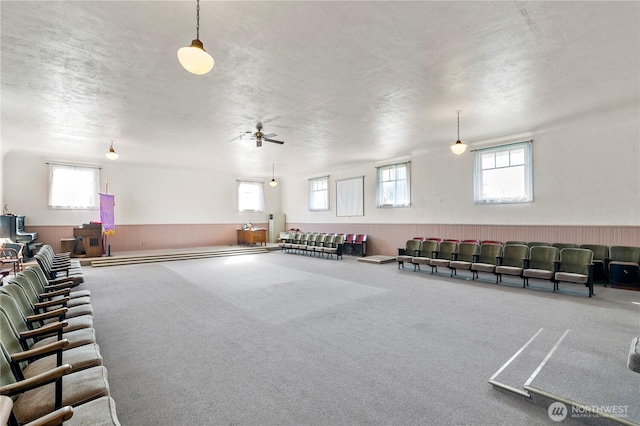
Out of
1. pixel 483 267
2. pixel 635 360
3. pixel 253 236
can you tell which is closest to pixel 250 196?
pixel 253 236

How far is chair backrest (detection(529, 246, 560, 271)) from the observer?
5.87 metres

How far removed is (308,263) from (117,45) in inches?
283

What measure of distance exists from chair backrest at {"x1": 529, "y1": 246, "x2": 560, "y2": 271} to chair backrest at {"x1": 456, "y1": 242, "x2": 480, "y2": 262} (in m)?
1.06

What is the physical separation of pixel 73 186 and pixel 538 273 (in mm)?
13606

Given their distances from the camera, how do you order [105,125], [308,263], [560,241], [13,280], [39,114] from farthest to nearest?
[308,263] → [560,241] → [105,125] → [39,114] → [13,280]

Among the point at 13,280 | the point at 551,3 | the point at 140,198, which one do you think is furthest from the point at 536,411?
the point at 140,198

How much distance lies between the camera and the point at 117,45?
352 centimetres

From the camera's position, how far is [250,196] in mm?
14664

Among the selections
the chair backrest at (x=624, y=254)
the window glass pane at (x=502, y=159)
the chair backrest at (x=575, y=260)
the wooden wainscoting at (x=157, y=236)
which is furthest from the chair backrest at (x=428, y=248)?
the wooden wainscoting at (x=157, y=236)

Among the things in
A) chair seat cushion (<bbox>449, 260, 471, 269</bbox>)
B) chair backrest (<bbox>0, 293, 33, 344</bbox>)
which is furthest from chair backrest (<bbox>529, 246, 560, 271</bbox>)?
chair backrest (<bbox>0, 293, 33, 344</bbox>)

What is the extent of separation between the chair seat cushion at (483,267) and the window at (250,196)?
34.7 feet

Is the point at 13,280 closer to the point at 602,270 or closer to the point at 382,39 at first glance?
the point at 382,39

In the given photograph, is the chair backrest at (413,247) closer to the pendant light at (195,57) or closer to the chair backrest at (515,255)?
the chair backrest at (515,255)

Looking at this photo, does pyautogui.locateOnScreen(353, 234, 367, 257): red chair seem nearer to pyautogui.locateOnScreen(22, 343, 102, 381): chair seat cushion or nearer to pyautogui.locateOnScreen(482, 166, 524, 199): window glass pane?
pyautogui.locateOnScreen(482, 166, 524, 199): window glass pane
